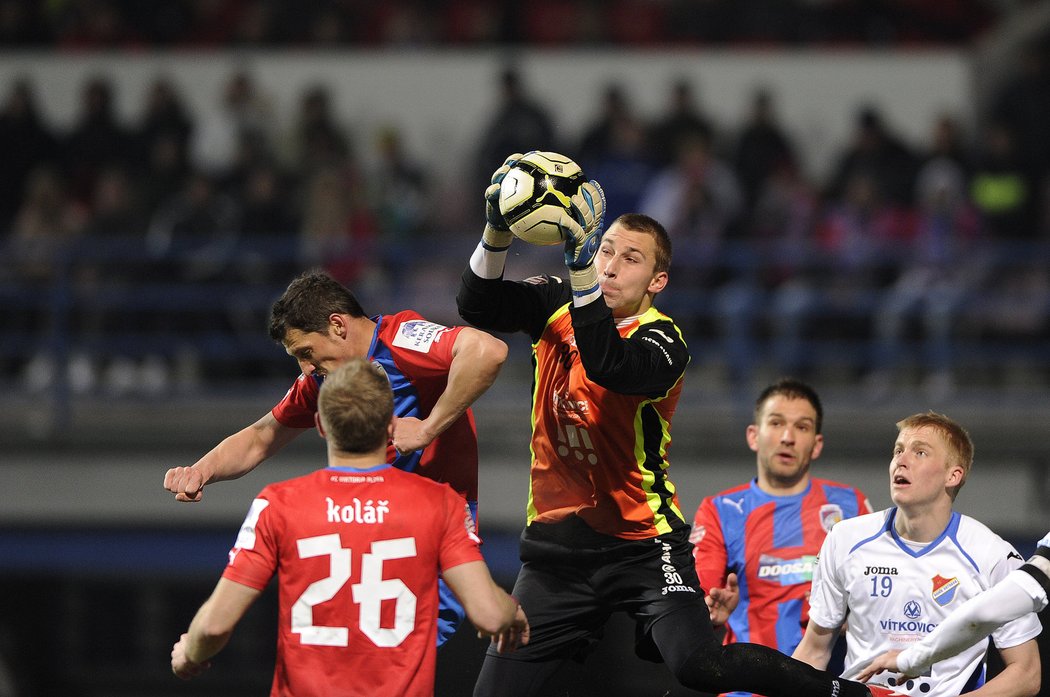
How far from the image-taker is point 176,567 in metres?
8.79

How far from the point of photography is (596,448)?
5.03m

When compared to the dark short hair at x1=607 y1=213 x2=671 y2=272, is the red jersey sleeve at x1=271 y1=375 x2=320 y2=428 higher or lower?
lower

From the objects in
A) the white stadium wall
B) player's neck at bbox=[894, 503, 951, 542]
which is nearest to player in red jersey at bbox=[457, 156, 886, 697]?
player's neck at bbox=[894, 503, 951, 542]

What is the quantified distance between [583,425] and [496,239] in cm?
75

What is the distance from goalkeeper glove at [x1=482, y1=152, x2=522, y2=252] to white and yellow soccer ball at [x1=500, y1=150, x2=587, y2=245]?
0.15ft

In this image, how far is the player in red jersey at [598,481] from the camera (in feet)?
16.0

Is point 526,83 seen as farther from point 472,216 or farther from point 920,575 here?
point 920,575

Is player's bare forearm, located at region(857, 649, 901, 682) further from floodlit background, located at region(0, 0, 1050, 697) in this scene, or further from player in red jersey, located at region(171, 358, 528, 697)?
floodlit background, located at region(0, 0, 1050, 697)

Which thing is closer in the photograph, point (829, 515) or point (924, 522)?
point (924, 522)

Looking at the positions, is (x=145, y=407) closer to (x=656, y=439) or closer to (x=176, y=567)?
(x=176, y=567)

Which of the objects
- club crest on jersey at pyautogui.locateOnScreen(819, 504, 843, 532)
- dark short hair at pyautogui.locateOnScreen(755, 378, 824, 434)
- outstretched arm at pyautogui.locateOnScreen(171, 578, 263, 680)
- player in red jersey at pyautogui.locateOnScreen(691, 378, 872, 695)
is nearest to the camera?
outstretched arm at pyautogui.locateOnScreen(171, 578, 263, 680)

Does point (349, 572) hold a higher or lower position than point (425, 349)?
lower

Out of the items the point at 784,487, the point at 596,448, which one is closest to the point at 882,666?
the point at 784,487

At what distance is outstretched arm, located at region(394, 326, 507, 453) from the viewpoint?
181 inches
